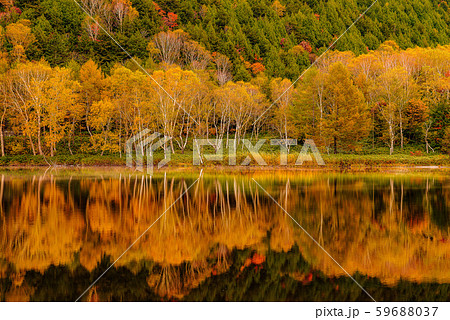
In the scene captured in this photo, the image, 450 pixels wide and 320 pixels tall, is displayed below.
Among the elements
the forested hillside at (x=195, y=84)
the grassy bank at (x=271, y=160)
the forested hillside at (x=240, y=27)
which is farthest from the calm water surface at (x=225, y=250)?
the forested hillside at (x=240, y=27)

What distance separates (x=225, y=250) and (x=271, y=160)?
3642 cm

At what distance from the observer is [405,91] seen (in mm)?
54719

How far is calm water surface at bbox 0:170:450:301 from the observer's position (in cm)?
740

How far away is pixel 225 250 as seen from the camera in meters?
9.98

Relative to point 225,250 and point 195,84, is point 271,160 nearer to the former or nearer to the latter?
point 195,84

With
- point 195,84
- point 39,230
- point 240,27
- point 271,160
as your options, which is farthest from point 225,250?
point 240,27

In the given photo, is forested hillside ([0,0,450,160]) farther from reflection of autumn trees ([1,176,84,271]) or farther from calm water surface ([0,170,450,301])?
calm water surface ([0,170,450,301])

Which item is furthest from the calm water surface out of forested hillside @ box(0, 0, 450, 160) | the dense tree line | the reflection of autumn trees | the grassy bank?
forested hillside @ box(0, 0, 450, 160)

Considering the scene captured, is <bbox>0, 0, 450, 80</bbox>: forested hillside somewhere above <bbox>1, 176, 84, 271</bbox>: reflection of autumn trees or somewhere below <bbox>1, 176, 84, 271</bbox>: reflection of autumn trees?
above

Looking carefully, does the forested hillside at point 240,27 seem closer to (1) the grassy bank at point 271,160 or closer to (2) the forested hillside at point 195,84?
(2) the forested hillside at point 195,84

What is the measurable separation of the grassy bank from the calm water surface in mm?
27789

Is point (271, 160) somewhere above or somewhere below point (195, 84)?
below

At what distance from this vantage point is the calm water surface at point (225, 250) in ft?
24.3
